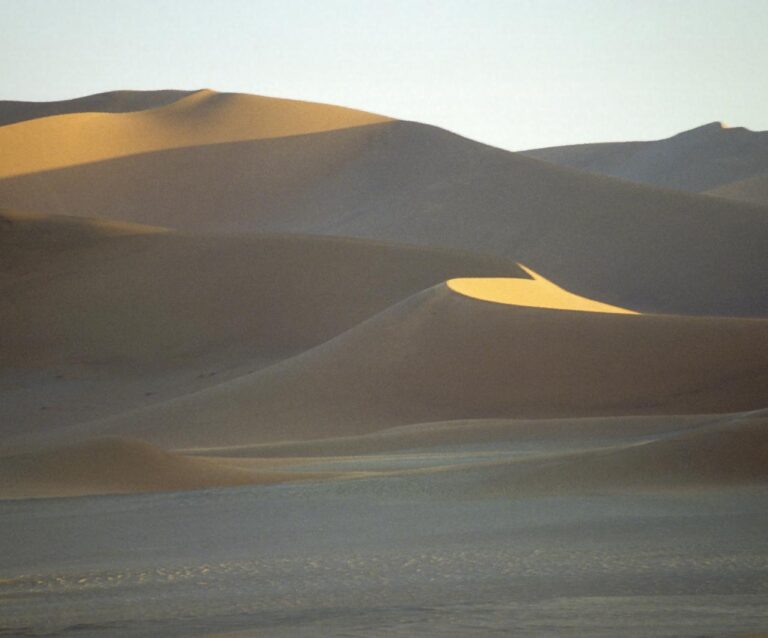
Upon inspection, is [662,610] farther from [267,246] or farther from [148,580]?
[267,246]

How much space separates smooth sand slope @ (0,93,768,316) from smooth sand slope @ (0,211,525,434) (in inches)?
444

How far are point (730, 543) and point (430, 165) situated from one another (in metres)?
60.5

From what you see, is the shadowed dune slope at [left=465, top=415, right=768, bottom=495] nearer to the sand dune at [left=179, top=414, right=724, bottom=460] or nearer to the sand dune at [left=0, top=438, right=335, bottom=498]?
the sand dune at [left=0, top=438, right=335, bottom=498]

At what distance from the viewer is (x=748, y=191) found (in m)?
83.1

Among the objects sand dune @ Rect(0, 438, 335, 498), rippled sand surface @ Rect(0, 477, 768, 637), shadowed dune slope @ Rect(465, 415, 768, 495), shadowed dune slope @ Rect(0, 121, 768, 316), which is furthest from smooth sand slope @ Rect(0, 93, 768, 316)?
rippled sand surface @ Rect(0, 477, 768, 637)

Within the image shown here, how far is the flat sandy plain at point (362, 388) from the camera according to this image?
812 centimetres

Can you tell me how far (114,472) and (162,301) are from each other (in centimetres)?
2937

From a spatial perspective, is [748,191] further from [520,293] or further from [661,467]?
[661,467]

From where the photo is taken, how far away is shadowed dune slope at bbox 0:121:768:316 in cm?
5588

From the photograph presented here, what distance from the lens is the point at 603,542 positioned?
946 cm

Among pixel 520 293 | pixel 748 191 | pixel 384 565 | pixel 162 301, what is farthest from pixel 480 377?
pixel 748 191

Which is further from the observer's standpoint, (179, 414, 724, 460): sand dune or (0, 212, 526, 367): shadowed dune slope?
(0, 212, 526, 367): shadowed dune slope

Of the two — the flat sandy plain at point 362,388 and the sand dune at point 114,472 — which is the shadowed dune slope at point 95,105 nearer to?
the flat sandy plain at point 362,388

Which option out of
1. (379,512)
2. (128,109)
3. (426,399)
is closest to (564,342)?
(426,399)
